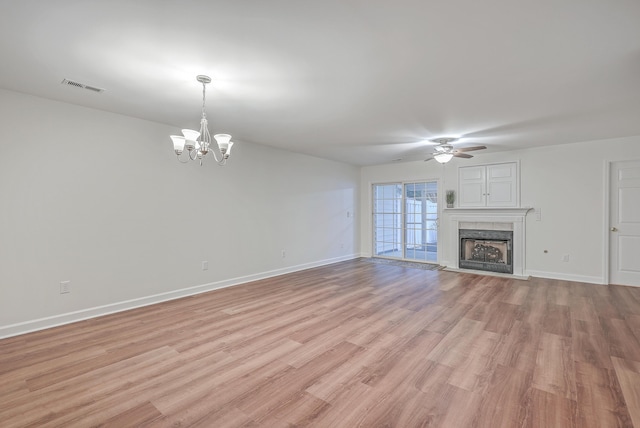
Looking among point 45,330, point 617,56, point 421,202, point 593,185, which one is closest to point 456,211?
point 421,202

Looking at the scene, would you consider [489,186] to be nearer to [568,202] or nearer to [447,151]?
A: [568,202]

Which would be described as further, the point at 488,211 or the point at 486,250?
the point at 486,250

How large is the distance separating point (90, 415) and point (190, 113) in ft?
10.3

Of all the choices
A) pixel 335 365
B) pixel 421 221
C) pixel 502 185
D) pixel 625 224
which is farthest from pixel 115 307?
pixel 625 224

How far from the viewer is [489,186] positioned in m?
5.99

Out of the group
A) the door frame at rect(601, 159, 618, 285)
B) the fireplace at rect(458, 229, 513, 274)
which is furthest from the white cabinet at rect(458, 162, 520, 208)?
the door frame at rect(601, 159, 618, 285)

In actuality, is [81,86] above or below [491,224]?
above

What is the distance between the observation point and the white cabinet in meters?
5.74

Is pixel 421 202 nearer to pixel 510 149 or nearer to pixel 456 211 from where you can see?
pixel 456 211

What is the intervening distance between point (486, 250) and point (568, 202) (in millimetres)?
1635

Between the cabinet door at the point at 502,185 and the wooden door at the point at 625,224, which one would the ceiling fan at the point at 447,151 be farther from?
the wooden door at the point at 625,224

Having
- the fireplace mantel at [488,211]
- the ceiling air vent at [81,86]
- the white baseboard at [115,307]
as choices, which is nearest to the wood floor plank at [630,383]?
the fireplace mantel at [488,211]

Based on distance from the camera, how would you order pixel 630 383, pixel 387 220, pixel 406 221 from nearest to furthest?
pixel 630 383 → pixel 406 221 → pixel 387 220

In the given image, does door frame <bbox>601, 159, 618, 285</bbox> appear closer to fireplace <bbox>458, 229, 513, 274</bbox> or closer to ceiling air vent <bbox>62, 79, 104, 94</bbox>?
fireplace <bbox>458, 229, 513, 274</bbox>
